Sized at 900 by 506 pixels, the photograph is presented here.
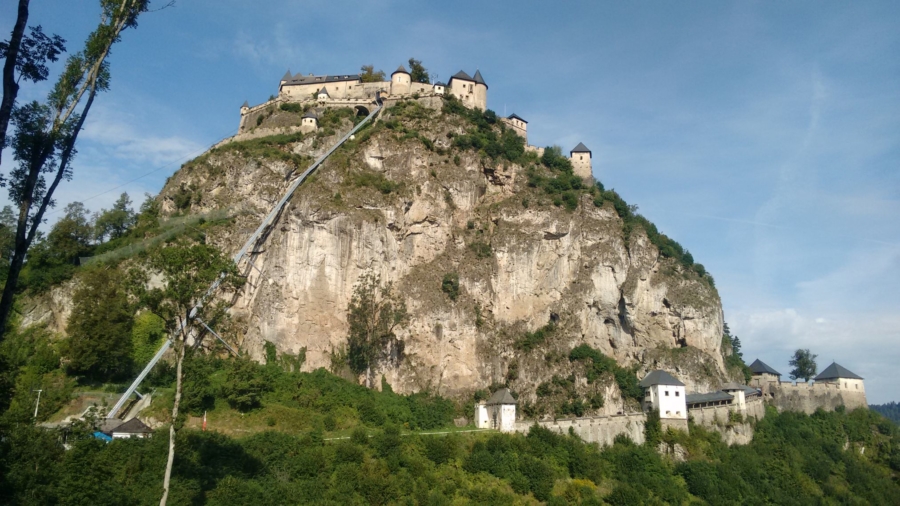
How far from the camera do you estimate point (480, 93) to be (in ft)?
217

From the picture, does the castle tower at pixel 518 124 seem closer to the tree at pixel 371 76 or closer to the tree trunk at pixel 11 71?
the tree at pixel 371 76

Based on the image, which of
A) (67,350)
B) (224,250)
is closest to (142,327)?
(67,350)

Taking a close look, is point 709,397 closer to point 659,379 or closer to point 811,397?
point 659,379

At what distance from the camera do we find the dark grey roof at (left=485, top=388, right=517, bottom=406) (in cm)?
4247

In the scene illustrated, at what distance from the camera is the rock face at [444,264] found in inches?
1839

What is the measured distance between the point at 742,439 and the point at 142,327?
43.6 meters

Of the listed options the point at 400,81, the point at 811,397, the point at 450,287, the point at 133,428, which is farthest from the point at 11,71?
the point at 811,397

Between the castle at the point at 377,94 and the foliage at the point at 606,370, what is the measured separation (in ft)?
70.2

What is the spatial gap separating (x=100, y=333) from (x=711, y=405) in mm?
42540

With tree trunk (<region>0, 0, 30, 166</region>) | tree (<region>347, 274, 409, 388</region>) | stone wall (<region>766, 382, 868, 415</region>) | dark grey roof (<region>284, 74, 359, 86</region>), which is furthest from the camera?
dark grey roof (<region>284, 74, 359, 86</region>)

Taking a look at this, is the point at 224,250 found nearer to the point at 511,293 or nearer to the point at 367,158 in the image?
the point at 367,158

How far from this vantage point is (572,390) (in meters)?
48.2

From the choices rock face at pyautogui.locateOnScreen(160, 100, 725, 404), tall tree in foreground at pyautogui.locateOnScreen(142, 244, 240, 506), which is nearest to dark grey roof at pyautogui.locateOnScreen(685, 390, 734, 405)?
rock face at pyautogui.locateOnScreen(160, 100, 725, 404)

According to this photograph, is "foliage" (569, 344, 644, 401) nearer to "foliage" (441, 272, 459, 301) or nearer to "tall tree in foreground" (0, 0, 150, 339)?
"foliage" (441, 272, 459, 301)
